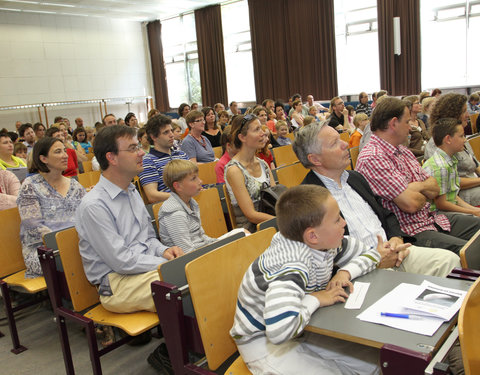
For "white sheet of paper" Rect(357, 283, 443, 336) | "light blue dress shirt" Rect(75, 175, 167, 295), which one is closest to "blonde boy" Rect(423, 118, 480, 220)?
"white sheet of paper" Rect(357, 283, 443, 336)

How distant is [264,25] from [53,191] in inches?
451

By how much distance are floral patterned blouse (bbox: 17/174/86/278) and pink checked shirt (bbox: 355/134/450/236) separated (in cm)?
200

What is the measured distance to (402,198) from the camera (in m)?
2.57

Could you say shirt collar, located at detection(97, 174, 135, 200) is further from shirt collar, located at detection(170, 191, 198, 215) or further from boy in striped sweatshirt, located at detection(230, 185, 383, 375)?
boy in striped sweatshirt, located at detection(230, 185, 383, 375)

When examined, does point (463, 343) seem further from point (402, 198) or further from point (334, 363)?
point (402, 198)

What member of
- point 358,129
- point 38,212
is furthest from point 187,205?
point 358,129

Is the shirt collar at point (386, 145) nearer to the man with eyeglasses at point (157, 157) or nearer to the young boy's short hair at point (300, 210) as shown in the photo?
the young boy's short hair at point (300, 210)

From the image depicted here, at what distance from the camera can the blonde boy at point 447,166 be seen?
117 inches

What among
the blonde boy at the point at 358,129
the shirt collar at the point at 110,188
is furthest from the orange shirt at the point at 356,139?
the shirt collar at the point at 110,188

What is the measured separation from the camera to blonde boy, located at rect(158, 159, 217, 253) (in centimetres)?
259

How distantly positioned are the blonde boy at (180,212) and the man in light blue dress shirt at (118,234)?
0.11m

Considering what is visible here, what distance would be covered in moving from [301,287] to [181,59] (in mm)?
15548

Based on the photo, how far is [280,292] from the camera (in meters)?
1.42

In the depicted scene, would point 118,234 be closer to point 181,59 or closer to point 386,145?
point 386,145
